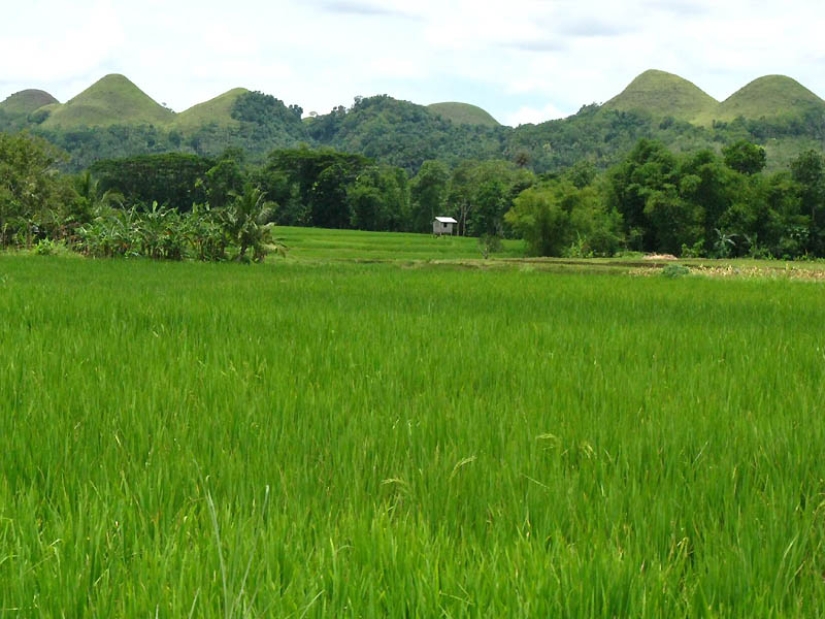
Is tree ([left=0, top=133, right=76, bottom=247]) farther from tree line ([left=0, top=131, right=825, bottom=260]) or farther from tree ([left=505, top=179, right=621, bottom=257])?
tree ([left=505, top=179, right=621, bottom=257])

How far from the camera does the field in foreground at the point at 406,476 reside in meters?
1.54

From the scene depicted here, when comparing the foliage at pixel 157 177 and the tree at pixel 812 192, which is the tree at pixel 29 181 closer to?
the foliage at pixel 157 177

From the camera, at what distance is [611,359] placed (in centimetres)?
499

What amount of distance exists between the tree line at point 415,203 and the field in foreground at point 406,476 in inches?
703

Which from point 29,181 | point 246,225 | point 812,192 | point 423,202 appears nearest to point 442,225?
point 423,202

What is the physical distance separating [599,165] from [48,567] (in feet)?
497

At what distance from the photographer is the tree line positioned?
963 inches

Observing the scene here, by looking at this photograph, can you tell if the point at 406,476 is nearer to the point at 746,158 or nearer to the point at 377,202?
the point at 746,158

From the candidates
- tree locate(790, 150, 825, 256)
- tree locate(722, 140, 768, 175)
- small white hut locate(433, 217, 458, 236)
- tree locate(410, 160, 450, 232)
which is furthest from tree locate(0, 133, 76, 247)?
tree locate(410, 160, 450, 232)

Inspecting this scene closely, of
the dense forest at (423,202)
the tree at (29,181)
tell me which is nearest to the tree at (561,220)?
the dense forest at (423,202)

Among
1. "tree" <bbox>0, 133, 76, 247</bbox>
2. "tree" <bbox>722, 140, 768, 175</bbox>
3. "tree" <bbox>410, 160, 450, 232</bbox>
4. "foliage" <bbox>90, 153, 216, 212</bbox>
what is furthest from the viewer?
"foliage" <bbox>90, 153, 216, 212</bbox>

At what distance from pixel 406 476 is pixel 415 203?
9182 centimetres

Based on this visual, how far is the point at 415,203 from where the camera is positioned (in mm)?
93125

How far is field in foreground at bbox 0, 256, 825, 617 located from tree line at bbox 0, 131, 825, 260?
58.6 feet
